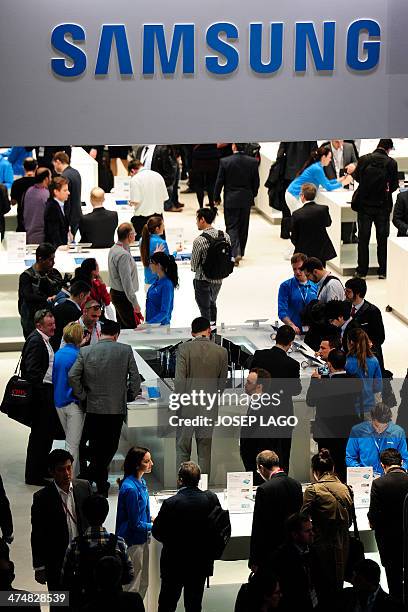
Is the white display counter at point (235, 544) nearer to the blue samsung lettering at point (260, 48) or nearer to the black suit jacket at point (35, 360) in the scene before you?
the black suit jacket at point (35, 360)

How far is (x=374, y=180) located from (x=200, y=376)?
19.0ft

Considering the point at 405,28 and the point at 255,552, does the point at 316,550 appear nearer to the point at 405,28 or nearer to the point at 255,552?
the point at 255,552

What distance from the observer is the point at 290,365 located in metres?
9.06

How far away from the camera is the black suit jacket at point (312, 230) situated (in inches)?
528

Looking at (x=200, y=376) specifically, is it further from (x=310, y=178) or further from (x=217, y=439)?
(x=310, y=178)

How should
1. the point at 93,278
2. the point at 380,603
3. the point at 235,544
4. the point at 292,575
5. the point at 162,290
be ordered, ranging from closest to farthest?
the point at 380,603, the point at 292,575, the point at 235,544, the point at 93,278, the point at 162,290

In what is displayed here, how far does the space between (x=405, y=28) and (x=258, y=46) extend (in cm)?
62

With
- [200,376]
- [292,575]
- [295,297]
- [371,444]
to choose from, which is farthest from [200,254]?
[292,575]

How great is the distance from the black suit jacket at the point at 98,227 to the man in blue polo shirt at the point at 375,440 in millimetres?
5098

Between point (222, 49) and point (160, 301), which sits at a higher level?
point (222, 49)

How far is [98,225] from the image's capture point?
42.0 ft

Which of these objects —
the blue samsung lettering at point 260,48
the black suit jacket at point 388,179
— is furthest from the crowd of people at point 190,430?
the blue samsung lettering at point 260,48

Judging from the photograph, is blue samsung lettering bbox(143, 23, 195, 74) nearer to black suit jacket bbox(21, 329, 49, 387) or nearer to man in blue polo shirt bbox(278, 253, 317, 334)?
black suit jacket bbox(21, 329, 49, 387)

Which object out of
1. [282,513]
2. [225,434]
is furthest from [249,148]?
[282,513]
